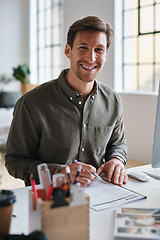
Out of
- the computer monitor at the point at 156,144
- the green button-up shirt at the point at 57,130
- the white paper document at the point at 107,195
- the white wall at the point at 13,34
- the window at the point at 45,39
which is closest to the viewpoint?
the white paper document at the point at 107,195

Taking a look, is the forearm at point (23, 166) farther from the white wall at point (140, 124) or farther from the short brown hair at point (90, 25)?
the white wall at point (140, 124)

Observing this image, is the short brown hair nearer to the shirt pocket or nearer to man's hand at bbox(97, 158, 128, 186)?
the shirt pocket

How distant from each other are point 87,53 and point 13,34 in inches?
244

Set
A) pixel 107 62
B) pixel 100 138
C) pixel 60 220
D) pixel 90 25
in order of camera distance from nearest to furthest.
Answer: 1. pixel 60 220
2. pixel 90 25
3. pixel 100 138
4. pixel 107 62

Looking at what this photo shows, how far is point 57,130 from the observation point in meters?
1.67

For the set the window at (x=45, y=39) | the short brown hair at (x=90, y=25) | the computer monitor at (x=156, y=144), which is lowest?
the computer monitor at (x=156, y=144)

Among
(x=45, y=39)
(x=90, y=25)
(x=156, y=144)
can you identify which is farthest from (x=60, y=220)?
(x=45, y=39)

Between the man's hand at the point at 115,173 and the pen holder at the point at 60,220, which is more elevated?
the pen holder at the point at 60,220

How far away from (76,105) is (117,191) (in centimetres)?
60

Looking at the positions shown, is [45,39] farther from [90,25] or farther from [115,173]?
[115,173]

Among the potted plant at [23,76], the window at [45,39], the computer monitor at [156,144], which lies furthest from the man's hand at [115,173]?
the window at [45,39]

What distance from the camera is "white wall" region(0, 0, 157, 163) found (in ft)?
15.5

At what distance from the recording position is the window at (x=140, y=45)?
16.0 feet

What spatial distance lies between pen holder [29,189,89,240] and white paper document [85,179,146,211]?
1.08ft
